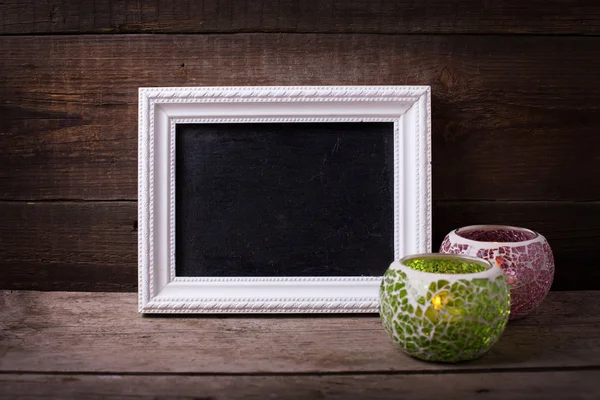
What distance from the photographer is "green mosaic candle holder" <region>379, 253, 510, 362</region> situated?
0.63 meters

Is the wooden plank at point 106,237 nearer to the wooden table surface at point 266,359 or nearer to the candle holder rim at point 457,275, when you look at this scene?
the wooden table surface at point 266,359

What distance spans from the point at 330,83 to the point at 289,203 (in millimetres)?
214

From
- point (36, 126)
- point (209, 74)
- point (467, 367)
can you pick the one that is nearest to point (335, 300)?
point (467, 367)

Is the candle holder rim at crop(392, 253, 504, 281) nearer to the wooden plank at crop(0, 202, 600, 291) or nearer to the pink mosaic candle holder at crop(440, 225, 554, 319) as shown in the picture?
the pink mosaic candle holder at crop(440, 225, 554, 319)

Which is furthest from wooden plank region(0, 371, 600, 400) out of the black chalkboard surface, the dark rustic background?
the dark rustic background

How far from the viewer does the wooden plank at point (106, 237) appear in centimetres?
95

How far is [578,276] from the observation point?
98 centimetres

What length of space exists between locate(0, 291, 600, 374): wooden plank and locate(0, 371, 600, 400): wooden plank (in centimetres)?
2

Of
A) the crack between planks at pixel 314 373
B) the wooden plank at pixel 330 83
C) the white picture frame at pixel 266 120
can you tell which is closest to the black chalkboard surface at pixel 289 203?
the white picture frame at pixel 266 120

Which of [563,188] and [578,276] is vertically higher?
[563,188]

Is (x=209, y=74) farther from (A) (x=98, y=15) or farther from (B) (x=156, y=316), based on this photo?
(B) (x=156, y=316)

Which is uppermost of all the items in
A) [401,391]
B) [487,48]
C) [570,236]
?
[487,48]

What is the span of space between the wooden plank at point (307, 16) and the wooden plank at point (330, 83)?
0.6 inches

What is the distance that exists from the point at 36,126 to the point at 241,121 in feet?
1.19
